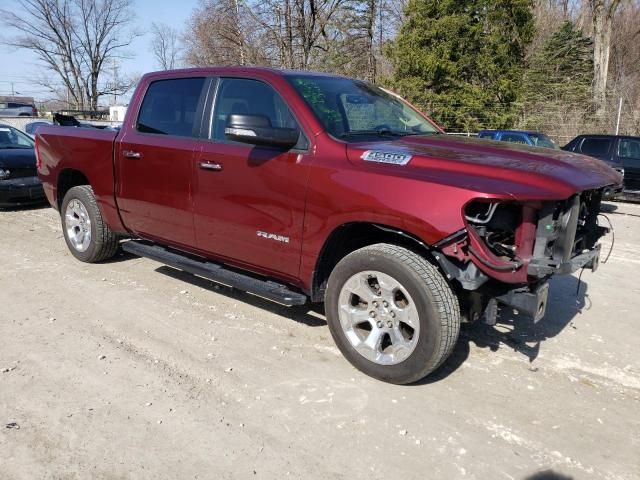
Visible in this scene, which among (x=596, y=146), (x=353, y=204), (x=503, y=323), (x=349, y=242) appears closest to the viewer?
(x=353, y=204)

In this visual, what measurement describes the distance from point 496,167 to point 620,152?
11.3 metres

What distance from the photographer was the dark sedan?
8.80 meters

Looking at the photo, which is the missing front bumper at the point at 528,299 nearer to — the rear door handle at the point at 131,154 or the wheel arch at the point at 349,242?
the wheel arch at the point at 349,242

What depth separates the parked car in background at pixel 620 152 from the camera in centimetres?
1198

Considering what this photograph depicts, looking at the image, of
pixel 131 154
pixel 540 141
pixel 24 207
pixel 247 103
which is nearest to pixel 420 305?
pixel 247 103

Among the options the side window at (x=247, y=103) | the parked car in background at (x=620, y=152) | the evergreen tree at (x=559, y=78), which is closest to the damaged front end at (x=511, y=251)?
the side window at (x=247, y=103)

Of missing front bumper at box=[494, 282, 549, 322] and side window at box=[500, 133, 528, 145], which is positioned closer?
missing front bumper at box=[494, 282, 549, 322]

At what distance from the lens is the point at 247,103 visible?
13.4 ft

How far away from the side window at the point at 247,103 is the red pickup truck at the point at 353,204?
0.01 metres

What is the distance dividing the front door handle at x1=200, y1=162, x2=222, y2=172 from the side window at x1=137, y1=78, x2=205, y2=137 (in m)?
0.33

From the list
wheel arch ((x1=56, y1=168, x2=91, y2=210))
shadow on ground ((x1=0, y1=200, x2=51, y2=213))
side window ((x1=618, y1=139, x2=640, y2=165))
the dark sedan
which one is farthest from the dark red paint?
side window ((x1=618, y1=139, x2=640, y2=165))

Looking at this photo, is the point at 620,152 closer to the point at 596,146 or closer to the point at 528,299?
the point at 596,146

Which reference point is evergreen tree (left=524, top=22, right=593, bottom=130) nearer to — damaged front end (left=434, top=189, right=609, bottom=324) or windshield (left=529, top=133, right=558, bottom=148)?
windshield (left=529, top=133, right=558, bottom=148)

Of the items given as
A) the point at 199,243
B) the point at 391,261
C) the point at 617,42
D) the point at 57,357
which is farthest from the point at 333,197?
the point at 617,42
